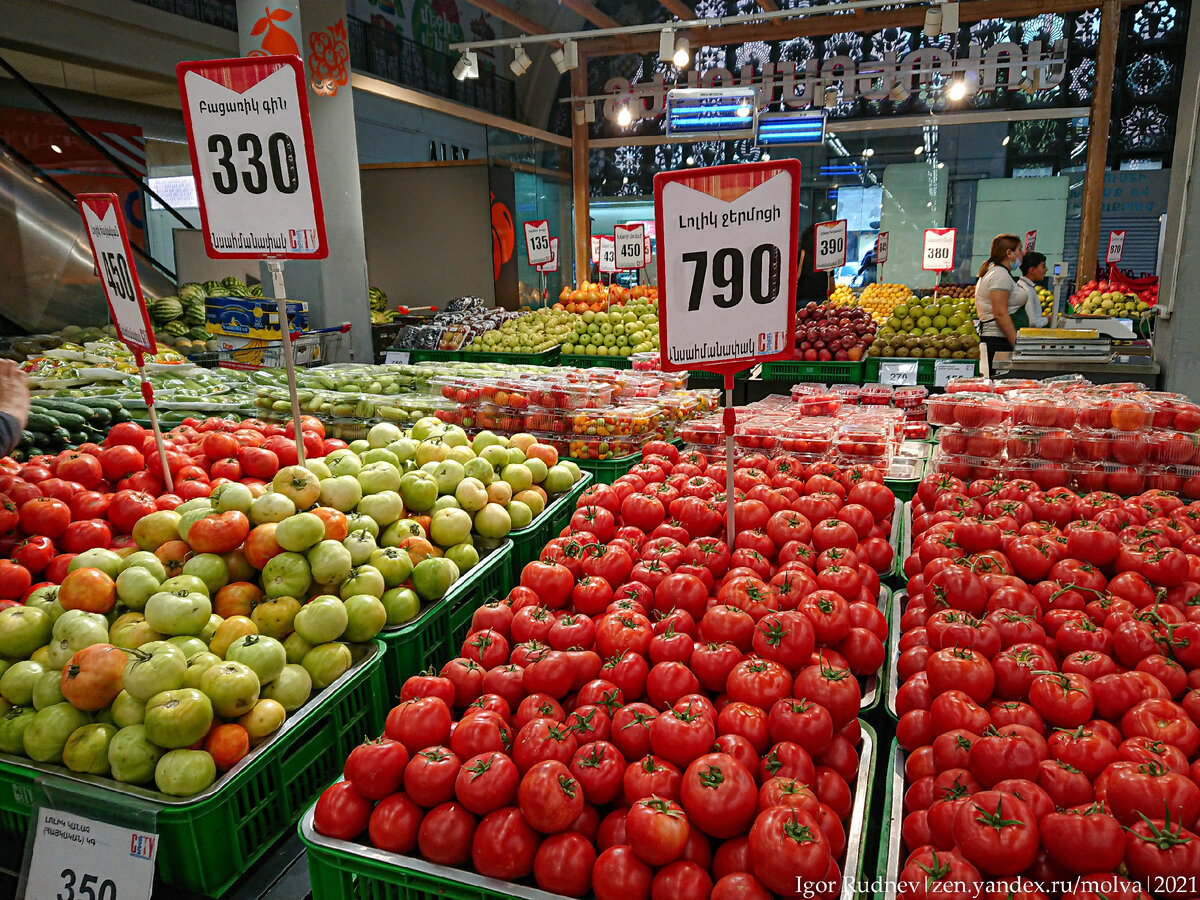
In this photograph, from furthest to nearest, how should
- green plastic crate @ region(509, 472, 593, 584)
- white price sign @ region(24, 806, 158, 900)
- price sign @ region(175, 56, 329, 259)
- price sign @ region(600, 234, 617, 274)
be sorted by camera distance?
1. price sign @ region(600, 234, 617, 274)
2. green plastic crate @ region(509, 472, 593, 584)
3. price sign @ region(175, 56, 329, 259)
4. white price sign @ region(24, 806, 158, 900)

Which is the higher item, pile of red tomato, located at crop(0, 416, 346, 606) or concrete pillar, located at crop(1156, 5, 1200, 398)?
concrete pillar, located at crop(1156, 5, 1200, 398)

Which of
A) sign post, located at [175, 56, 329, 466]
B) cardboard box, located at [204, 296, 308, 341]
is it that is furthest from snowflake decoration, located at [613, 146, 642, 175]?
sign post, located at [175, 56, 329, 466]

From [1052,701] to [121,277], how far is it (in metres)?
3.18

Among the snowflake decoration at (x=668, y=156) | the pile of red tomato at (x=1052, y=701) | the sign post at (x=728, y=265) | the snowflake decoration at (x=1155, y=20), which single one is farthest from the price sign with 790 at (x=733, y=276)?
Answer: the snowflake decoration at (x=1155, y=20)

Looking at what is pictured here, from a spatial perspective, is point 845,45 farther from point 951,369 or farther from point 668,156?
point 951,369

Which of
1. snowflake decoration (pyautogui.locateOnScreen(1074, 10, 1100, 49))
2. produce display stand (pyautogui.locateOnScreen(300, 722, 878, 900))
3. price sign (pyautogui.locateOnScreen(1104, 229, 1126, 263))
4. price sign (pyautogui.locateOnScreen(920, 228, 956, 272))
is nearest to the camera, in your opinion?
produce display stand (pyautogui.locateOnScreen(300, 722, 878, 900))

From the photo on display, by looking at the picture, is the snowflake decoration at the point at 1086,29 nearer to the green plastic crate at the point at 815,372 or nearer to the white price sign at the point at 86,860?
the green plastic crate at the point at 815,372

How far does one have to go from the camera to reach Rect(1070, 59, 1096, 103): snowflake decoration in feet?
39.4

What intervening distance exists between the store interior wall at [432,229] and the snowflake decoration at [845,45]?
6.54 meters

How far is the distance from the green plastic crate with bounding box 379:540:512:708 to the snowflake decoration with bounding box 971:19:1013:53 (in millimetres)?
13720

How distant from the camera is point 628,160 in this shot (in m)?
14.9

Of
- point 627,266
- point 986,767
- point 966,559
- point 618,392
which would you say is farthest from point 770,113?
point 986,767

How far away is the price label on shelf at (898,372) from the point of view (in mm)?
6262

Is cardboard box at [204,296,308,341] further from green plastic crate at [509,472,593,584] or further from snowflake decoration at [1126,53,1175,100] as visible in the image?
snowflake decoration at [1126,53,1175,100]
